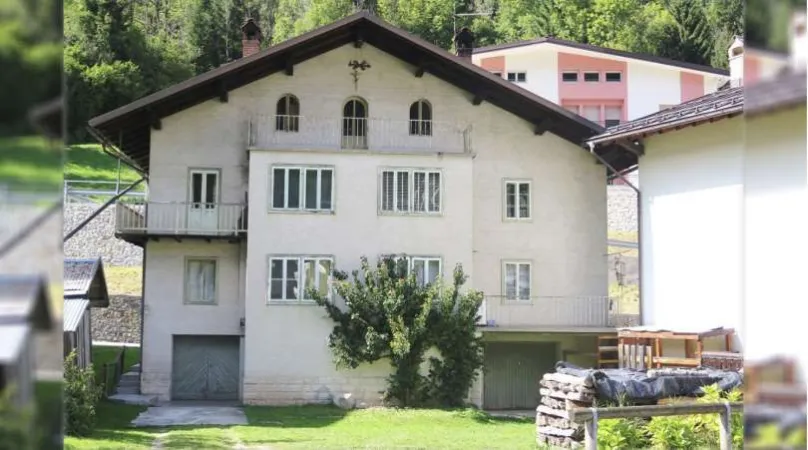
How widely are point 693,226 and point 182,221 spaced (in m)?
10.5

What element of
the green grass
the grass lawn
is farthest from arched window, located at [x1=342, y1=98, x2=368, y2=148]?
the green grass

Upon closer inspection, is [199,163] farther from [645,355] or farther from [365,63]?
[645,355]

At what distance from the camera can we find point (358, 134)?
851 inches

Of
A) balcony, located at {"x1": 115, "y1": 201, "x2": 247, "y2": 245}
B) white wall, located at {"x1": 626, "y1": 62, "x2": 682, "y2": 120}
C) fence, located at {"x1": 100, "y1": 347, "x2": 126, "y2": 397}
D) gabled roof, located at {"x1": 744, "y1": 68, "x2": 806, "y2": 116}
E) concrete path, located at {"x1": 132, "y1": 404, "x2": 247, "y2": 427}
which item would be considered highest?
white wall, located at {"x1": 626, "y1": 62, "x2": 682, "y2": 120}

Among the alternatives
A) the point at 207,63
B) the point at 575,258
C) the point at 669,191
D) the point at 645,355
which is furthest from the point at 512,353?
the point at 207,63

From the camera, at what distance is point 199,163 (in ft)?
69.9

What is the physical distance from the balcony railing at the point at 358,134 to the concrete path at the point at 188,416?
18.6 ft

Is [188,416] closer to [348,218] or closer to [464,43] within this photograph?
[348,218]

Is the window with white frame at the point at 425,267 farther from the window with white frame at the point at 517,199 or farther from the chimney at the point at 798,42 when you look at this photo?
the chimney at the point at 798,42

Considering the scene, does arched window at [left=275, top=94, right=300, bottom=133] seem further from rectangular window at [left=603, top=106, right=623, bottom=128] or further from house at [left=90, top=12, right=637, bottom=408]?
rectangular window at [left=603, top=106, right=623, bottom=128]

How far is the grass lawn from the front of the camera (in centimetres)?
1324

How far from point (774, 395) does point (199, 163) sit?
66.5 feet

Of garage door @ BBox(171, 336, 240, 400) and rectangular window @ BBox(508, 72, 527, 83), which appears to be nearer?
garage door @ BBox(171, 336, 240, 400)

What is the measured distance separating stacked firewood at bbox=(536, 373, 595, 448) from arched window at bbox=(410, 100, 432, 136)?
9933 millimetres
